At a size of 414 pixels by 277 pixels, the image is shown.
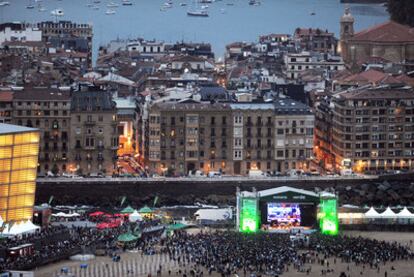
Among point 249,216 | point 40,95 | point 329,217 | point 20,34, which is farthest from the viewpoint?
point 20,34

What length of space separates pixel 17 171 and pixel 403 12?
86.4m

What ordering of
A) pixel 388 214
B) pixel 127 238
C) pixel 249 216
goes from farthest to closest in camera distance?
1. pixel 388 214
2. pixel 249 216
3. pixel 127 238

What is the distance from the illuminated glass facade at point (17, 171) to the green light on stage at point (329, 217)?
40.7ft

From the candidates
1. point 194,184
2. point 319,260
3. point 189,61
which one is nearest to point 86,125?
point 194,184

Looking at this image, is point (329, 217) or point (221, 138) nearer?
point (329, 217)

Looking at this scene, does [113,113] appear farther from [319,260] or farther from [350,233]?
[319,260]

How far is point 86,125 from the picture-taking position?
263 ft

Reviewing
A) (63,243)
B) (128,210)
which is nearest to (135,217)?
(128,210)

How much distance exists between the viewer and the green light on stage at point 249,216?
65.9 m

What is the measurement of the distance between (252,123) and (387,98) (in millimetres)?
7877

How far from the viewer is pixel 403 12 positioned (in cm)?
14588

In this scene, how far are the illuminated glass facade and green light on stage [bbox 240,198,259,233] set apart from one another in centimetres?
896

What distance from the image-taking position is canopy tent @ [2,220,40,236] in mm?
61844

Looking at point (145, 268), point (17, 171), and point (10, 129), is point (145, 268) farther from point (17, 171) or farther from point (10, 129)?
point (10, 129)
